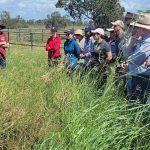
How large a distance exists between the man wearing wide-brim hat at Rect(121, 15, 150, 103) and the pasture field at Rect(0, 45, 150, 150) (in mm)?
195

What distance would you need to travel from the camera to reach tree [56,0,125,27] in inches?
1919

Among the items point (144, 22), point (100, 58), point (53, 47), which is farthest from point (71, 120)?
point (53, 47)

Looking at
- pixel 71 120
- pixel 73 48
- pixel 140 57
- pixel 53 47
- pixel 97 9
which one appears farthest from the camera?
pixel 97 9

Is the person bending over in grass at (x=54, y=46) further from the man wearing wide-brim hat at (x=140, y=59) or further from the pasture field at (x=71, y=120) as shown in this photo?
the man wearing wide-brim hat at (x=140, y=59)

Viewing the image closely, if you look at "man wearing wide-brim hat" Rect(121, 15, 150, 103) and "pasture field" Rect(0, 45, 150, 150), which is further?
"man wearing wide-brim hat" Rect(121, 15, 150, 103)

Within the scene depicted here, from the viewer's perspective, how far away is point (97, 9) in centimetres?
5197

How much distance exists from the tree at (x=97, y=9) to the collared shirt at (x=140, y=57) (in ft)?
133

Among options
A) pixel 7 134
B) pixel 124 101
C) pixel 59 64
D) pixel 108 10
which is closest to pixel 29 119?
pixel 7 134

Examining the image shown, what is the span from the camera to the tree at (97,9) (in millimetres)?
48737

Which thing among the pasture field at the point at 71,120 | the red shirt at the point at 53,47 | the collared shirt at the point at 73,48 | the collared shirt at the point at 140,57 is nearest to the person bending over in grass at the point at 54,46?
the red shirt at the point at 53,47

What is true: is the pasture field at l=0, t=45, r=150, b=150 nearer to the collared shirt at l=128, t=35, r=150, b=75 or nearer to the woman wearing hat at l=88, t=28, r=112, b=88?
the collared shirt at l=128, t=35, r=150, b=75

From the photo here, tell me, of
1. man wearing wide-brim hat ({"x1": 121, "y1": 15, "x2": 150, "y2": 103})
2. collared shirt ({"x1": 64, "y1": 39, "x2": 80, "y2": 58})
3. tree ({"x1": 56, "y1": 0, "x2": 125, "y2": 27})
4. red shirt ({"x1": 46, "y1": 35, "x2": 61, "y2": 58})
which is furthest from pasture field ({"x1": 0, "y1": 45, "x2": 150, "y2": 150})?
tree ({"x1": 56, "y1": 0, "x2": 125, "y2": 27})

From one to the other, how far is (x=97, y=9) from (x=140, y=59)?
1874 inches

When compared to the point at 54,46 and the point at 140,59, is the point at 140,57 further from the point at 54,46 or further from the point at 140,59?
the point at 54,46
